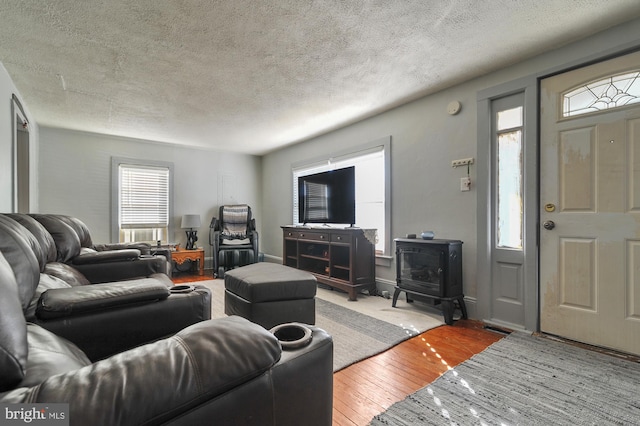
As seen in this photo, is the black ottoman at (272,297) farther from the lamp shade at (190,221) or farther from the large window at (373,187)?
the lamp shade at (190,221)

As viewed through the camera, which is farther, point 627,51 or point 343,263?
point 343,263

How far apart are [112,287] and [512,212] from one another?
3.06 meters

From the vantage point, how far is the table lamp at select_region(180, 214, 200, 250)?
5215mm

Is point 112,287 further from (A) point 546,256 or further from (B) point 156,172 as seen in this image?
(B) point 156,172

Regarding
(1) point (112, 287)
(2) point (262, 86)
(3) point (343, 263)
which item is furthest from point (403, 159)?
(1) point (112, 287)

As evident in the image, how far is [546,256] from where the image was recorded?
96.9 inches

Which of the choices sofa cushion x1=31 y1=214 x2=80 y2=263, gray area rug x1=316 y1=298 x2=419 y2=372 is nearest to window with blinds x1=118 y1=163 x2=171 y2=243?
sofa cushion x1=31 y1=214 x2=80 y2=263

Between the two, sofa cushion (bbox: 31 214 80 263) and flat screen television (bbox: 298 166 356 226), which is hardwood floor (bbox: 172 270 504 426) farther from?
sofa cushion (bbox: 31 214 80 263)

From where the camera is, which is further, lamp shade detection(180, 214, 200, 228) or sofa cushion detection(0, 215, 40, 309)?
lamp shade detection(180, 214, 200, 228)

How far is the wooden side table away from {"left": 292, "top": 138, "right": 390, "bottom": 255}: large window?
2.82 m

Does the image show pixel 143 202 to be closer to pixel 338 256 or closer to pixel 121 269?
pixel 121 269

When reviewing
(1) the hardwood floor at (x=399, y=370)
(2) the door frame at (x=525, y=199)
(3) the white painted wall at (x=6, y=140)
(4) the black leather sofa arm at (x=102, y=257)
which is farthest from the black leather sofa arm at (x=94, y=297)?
(2) the door frame at (x=525, y=199)

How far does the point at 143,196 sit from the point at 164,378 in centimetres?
538

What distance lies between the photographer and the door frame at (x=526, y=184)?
248 cm
